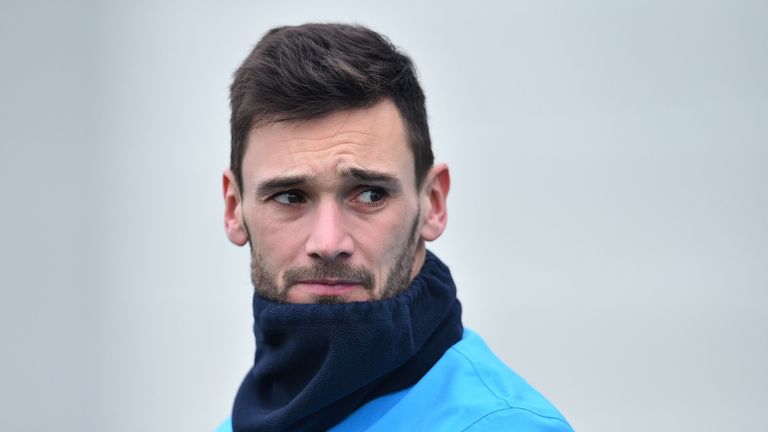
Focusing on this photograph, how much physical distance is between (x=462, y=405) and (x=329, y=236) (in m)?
0.49

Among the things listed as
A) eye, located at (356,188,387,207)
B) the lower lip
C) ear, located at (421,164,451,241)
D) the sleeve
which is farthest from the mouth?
the sleeve

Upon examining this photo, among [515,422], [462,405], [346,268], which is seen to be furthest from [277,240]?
[515,422]

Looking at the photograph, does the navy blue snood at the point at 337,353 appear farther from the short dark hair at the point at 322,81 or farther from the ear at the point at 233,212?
the short dark hair at the point at 322,81

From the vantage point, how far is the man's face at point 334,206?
2.10 metres

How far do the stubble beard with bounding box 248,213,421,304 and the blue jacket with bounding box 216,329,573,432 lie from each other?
0.73ft

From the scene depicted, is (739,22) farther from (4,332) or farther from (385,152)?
(4,332)

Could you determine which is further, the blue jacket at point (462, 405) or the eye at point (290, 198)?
the eye at point (290, 198)

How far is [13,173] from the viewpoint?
4207 mm

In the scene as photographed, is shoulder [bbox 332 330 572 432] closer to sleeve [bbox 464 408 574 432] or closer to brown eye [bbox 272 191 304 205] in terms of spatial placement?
sleeve [bbox 464 408 574 432]

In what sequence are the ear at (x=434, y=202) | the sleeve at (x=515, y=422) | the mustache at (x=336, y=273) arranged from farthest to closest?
the ear at (x=434, y=202)
the mustache at (x=336, y=273)
the sleeve at (x=515, y=422)

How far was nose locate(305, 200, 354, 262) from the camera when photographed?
2.05 meters

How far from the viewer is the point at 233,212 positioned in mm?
2494

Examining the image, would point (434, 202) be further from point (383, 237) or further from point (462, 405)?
point (462, 405)

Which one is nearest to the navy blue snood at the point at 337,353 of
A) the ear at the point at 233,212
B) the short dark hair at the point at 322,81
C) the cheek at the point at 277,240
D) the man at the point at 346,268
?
the man at the point at 346,268
